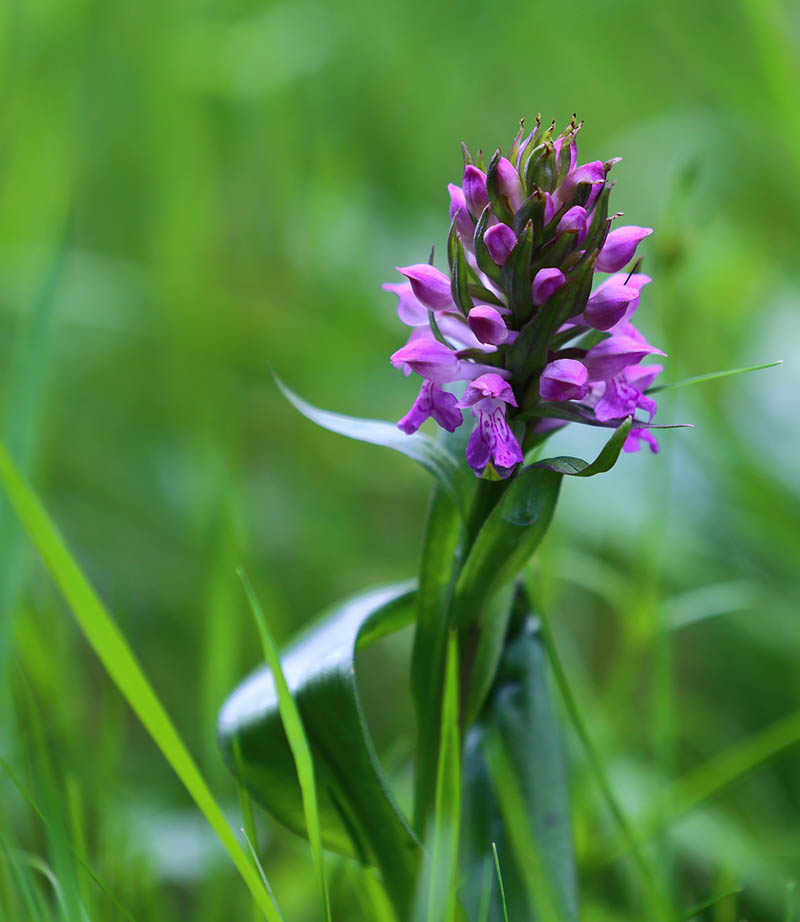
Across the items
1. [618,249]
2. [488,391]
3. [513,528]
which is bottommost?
[513,528]

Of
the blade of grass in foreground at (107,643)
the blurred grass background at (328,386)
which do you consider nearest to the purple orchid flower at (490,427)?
the blade of grass in foreground at (107,643)

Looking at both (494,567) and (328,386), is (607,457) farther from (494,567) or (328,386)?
(328,386)

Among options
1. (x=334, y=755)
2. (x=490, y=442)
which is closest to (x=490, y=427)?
(x=490, y=442)

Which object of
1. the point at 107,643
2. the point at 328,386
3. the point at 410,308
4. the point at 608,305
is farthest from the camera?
the point at 328,386

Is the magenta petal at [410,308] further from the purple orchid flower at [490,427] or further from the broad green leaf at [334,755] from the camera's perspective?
the broad green leaf at [334,755]

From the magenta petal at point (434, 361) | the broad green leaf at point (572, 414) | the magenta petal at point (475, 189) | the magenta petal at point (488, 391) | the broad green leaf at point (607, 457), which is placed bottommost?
the broad green leaf at point (607, 457)

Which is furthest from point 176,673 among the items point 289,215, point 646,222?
point 646,222

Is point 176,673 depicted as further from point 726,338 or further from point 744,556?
point 726,338
